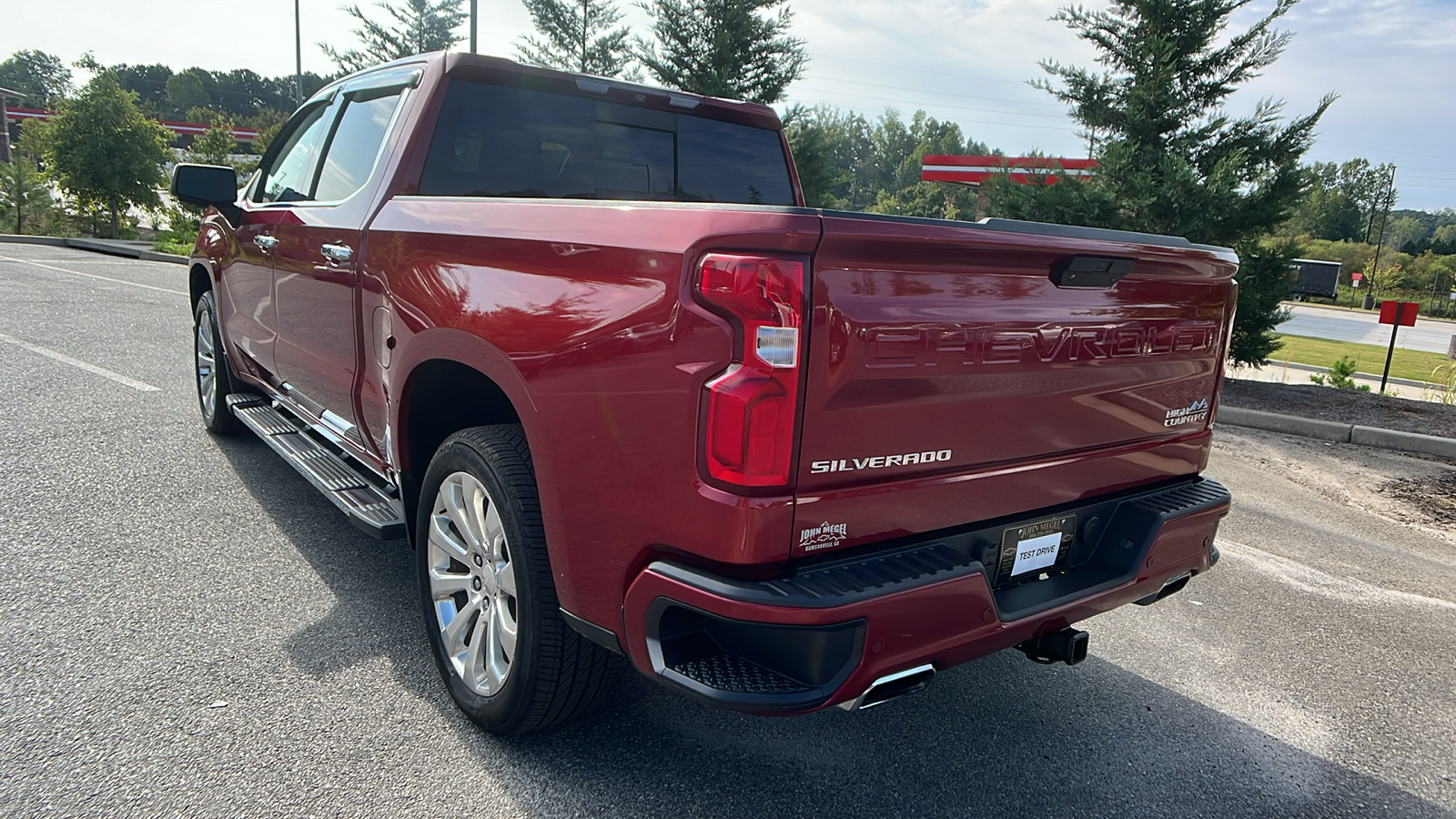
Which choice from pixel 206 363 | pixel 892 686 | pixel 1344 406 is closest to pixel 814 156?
pixel 1344 406

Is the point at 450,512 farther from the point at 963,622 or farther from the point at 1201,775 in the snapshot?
the point at 1201,775

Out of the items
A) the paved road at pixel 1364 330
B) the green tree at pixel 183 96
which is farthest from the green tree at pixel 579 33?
the green tree at pixel 183 96

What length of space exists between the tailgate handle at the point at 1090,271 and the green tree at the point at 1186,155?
346 inches

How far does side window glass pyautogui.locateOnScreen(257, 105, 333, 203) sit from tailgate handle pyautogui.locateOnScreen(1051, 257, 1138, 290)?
3375 mm

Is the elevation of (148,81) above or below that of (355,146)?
above

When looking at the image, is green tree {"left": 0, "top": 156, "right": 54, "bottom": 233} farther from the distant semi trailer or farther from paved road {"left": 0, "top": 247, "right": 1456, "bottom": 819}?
the distant semi trailer

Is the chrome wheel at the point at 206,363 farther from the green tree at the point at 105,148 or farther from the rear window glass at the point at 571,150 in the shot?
the green tree at the point at 105,148

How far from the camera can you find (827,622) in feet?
6.12

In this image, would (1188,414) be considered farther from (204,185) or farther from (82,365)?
(82,365)

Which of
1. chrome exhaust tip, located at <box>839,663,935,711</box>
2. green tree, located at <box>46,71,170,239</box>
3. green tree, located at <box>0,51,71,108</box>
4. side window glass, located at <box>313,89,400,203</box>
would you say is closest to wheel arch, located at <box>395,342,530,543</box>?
side window glass, located at <box>313,89,400,203</box>

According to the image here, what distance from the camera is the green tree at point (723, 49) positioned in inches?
864

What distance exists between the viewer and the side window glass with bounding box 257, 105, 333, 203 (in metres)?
4.28

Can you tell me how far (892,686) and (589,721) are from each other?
1.13m

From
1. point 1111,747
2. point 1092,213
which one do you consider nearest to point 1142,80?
point 1092,213
